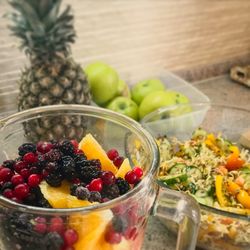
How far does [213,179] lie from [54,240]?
334 millimetres

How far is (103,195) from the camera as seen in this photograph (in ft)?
1.59

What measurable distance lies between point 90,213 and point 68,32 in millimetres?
560

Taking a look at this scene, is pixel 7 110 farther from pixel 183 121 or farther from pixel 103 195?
pixel 103 195

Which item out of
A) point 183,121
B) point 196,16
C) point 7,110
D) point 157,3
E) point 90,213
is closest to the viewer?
point 90,213

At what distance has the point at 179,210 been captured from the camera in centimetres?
49

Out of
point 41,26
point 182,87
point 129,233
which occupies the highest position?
point 41,26

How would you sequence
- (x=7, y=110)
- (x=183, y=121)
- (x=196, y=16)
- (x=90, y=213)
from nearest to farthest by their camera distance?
1. (x=90, y=213)
2. (x=183, y=121)
3. (x=7, y=110)
4. (x=196, y=16)

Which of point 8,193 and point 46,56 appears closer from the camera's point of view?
point 8,193

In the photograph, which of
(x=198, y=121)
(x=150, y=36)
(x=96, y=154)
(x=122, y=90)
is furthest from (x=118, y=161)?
(x=150, y=36)

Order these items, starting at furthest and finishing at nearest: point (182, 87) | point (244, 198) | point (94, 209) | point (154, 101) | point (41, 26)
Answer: point (182, 87) → point (154, 101) → point (41, 26) → point (244, 198) → point (94, 209)

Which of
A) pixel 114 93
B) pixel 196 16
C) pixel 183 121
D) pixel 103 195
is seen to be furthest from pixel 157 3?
pixel 103 195

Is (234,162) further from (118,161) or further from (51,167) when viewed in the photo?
(51,167)

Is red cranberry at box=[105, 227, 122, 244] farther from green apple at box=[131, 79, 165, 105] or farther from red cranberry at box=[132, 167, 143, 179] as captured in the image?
green apple at box=[131, 79, 165, 105]

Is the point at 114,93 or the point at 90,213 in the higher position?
the point at 90,213
